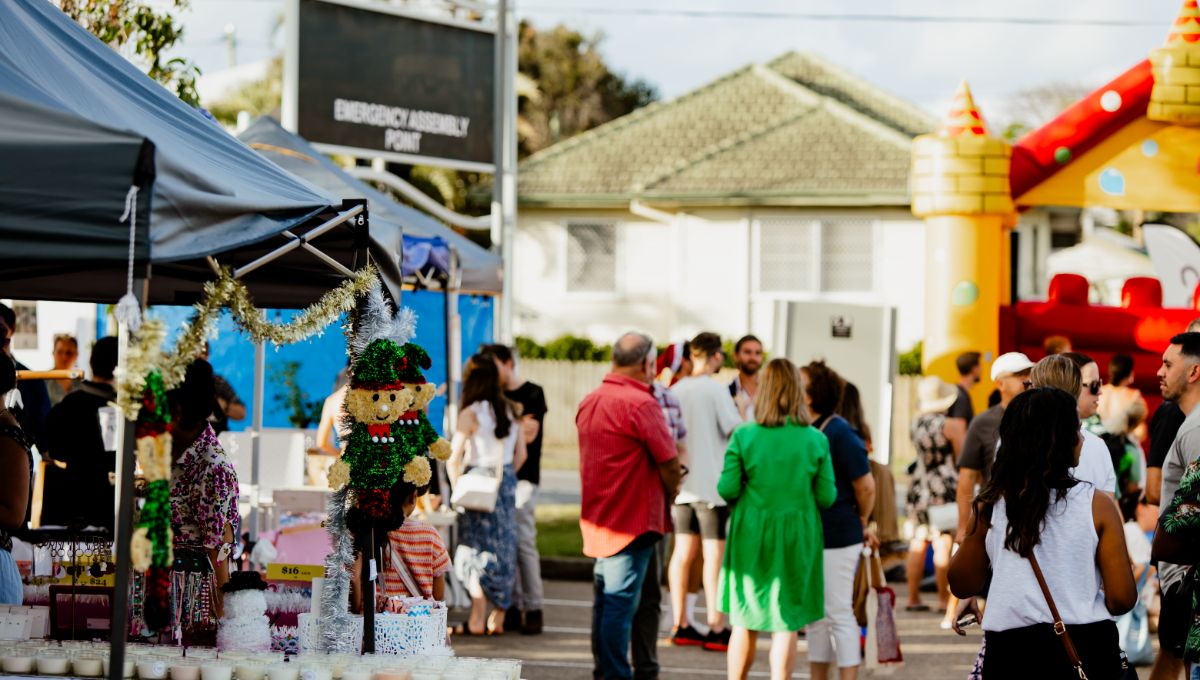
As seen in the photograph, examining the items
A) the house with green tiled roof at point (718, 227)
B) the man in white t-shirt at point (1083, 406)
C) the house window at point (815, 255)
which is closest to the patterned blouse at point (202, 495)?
the man in white t-shirt at point (1083, 406)

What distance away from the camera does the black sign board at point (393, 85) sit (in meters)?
14.2

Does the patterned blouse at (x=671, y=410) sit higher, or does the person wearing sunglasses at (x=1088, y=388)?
the person wearing sunglasses at (x=1088, y=388)

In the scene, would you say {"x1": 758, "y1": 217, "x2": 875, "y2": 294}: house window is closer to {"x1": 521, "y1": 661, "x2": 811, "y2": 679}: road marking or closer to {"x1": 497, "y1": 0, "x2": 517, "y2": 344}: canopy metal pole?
{"x1": 497, "y1": 0, "x2": 517, "y2": 344}: canopy metal pole

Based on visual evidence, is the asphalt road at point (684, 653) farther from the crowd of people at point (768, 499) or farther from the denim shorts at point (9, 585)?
the denim shorts at point (9, 585)

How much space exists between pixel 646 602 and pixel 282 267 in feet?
11.8

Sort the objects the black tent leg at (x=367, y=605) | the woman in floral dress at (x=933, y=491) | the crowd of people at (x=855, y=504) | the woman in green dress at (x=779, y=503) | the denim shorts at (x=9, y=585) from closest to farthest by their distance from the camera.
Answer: the crowd of people at (x=855, y=504) → the black tent leg at (x=367, y=605) → the denim shorts at (x=9, y=585) → the woman in green dress at (x=779, y=503) → the woman in floral dress at (x=933, y=491)

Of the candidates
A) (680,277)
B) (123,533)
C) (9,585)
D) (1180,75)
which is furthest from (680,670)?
(680,277)

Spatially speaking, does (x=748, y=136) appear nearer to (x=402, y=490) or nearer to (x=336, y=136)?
(x=336, y=136)

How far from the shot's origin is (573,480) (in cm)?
2359

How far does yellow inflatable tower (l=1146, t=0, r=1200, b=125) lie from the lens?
40.9 feet

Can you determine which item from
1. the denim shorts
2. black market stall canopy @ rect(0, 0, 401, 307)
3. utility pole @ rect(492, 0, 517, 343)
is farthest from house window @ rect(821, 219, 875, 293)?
the denim shorts

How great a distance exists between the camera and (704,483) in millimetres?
10047

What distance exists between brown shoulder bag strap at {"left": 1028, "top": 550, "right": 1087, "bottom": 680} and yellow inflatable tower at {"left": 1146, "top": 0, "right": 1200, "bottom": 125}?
864cm

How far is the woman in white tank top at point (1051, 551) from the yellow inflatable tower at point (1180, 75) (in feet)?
27.6
